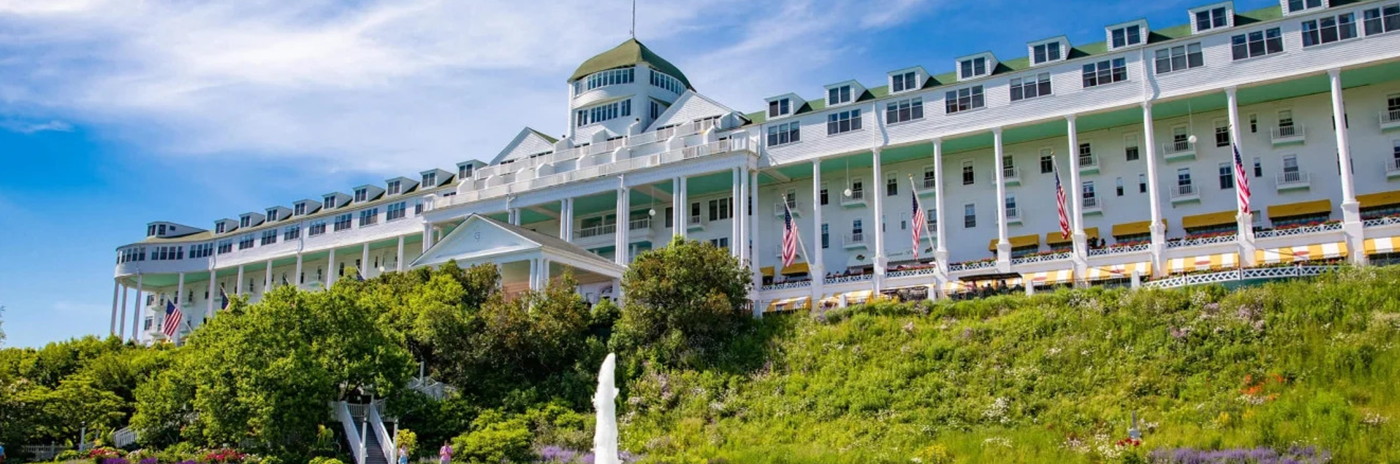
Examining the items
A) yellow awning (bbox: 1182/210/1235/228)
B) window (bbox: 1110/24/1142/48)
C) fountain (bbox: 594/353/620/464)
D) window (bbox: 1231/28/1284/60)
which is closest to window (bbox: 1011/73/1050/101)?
window (bbox: 1110/24/1142/48)

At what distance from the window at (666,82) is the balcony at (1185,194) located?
3007cm

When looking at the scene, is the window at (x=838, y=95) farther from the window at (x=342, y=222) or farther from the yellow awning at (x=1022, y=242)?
the window at (x=342, y=222)

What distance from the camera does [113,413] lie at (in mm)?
43094

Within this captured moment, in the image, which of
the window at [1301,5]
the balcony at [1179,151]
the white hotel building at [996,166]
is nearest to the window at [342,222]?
the white hotel building at [996,166]

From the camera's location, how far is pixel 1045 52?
5194 centimetres

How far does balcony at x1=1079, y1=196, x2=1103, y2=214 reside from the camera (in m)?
52.8

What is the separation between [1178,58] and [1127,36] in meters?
2.45

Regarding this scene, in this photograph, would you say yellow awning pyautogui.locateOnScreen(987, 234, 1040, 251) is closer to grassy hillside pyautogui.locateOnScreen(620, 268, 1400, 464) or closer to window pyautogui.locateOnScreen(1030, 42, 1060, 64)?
window pyautogui.locateOnScreen(1030, 42, 1060, 64)

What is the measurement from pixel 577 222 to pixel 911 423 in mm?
36749

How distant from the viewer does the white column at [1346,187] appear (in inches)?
1660

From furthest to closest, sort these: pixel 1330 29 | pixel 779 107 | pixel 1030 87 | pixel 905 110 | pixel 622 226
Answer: pixel 622 226
pixel 779 107
pixel 905 110
pixel 1030 87
pixel 1330 29

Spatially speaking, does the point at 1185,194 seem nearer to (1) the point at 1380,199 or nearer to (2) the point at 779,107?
(1) the point at 1380,199

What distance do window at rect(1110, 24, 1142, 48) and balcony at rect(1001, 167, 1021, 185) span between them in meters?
7.65

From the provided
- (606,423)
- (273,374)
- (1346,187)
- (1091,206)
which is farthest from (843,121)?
(606,423)
